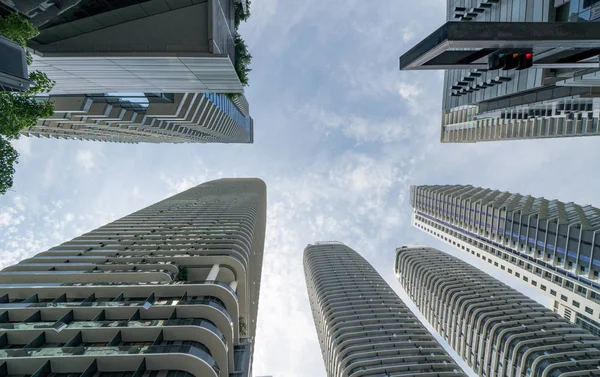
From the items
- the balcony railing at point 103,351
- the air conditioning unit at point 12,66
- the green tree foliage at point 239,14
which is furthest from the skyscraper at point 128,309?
the green tree foliage at point 239,14

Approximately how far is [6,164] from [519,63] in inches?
887

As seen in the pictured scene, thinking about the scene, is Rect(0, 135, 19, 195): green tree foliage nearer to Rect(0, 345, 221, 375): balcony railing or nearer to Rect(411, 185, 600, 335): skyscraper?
Rect(0, 345, 221, 375): balcony railing

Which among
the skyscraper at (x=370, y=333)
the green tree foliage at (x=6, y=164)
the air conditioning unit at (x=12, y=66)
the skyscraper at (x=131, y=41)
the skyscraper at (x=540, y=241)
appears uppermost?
the skyscraper at (x=131, y=41)

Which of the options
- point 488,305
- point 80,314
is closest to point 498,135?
point 488,305

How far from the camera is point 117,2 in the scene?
52.8 ft

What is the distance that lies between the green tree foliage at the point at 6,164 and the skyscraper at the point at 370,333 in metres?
58.1

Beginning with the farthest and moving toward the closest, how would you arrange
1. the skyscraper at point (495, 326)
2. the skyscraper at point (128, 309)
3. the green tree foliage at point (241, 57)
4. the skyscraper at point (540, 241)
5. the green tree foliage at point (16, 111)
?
the skyscraper at point (495, 326), the skyscraper at point (540, 241), the green tree foliage at point (241, 57), the skyscraper at point (128, 309), the green tree foliage at point (16, 111)

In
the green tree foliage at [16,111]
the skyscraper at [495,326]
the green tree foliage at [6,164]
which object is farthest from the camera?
the skyscraper at [495,326]

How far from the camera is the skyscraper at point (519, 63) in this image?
12609mm

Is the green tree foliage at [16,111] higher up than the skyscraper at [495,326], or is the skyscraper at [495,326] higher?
the green tree foliage at [16,111]

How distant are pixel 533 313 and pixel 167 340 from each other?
78.8 metres

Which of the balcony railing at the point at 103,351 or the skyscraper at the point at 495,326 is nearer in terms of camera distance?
the balcony railing at the point at 103,351

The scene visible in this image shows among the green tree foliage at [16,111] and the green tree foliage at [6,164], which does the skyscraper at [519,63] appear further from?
the green tree foliage at [6,164]

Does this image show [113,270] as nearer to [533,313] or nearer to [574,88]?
[574,88]
